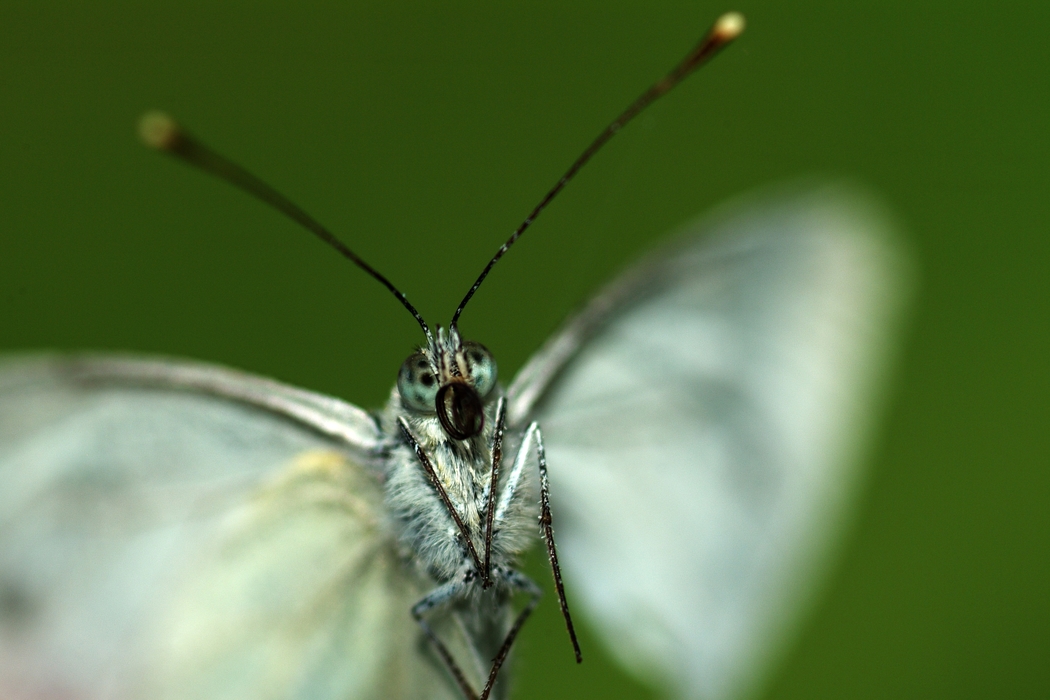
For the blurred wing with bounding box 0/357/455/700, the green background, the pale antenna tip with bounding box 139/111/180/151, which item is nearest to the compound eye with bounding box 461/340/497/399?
the blurred wing with bounding box 0/357/455/700

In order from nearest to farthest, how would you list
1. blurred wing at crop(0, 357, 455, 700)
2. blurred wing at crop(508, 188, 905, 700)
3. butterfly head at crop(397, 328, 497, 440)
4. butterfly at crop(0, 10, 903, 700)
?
1. butterfly head at crop(397, 328, 497, 440)
2. butterfly at crop(0, 10, 903, 700)
3. blurred wing at crop(0, 357, 455, 700)
4. blurred wing at crop(508, 188, 905, 700)

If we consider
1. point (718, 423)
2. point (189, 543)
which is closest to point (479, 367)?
point (189, 543)

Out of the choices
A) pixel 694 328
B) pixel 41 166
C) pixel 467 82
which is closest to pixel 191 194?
pixel 41 166

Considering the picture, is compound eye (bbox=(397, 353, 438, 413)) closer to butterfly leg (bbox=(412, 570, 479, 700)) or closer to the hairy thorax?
the hairy thorax

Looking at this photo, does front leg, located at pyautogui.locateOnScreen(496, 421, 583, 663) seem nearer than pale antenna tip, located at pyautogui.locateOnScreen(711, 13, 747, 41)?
Yes

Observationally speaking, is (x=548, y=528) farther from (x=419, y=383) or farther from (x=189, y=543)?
(x=189, y=543)

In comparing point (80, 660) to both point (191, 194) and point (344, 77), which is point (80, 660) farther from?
point (344, 77)
